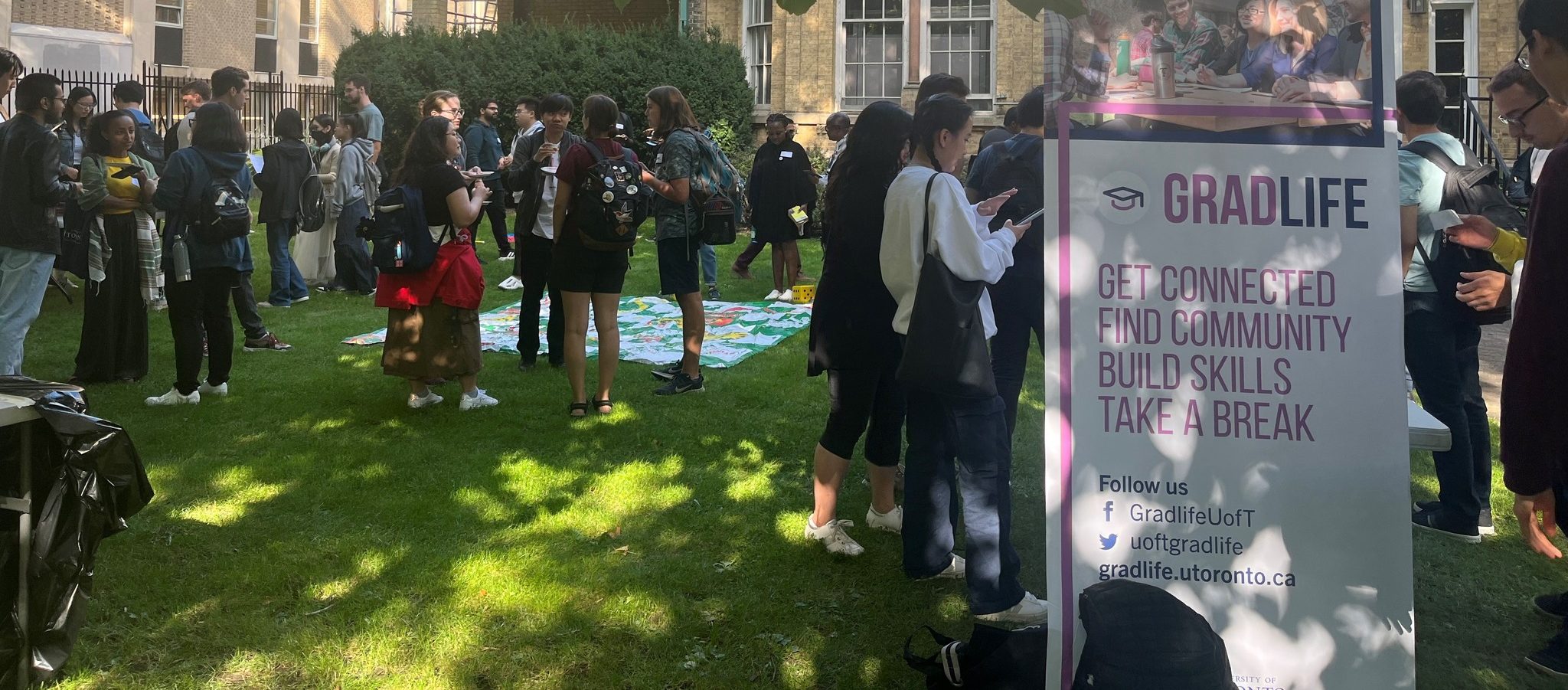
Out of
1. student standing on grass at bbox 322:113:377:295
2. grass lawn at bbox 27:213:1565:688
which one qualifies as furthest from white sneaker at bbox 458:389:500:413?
student standing on grass at bbox 322:113:377:295

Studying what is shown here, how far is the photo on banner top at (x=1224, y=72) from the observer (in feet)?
9.39

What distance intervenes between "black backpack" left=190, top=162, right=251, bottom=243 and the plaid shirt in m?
5.41

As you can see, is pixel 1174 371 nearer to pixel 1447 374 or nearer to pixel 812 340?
pixel 812 340

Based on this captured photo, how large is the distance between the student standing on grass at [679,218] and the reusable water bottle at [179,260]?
8.74ft

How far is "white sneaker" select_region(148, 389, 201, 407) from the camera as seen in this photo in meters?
7.22

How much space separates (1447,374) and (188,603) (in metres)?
5.04

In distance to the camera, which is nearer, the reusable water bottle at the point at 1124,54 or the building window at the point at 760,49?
the reusable water bottle at the point at 1124,54

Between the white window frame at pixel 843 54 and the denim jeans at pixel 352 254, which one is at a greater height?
the white window frame at pixel 843 54

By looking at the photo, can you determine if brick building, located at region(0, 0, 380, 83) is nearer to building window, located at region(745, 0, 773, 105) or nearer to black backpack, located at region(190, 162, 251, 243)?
building window, located at region(745, 0, 773, 105)

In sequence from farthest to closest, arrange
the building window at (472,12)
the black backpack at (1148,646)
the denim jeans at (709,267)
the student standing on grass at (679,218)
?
the building window at (472,12) → the denim jeans at (709,267) → the student standing on grass at (679,218) → the black backpack at (1148,646)

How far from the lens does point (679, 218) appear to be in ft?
25.0

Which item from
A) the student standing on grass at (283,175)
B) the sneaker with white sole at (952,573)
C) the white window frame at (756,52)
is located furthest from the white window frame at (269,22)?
the sneaker with white sole at (952,573)

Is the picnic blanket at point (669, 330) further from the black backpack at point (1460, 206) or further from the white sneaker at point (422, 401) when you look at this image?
the black backpack at point (1460, 206)

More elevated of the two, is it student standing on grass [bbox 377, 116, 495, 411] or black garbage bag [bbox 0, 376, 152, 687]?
student standing on grass [bbox 377, 116, 495, 411]
